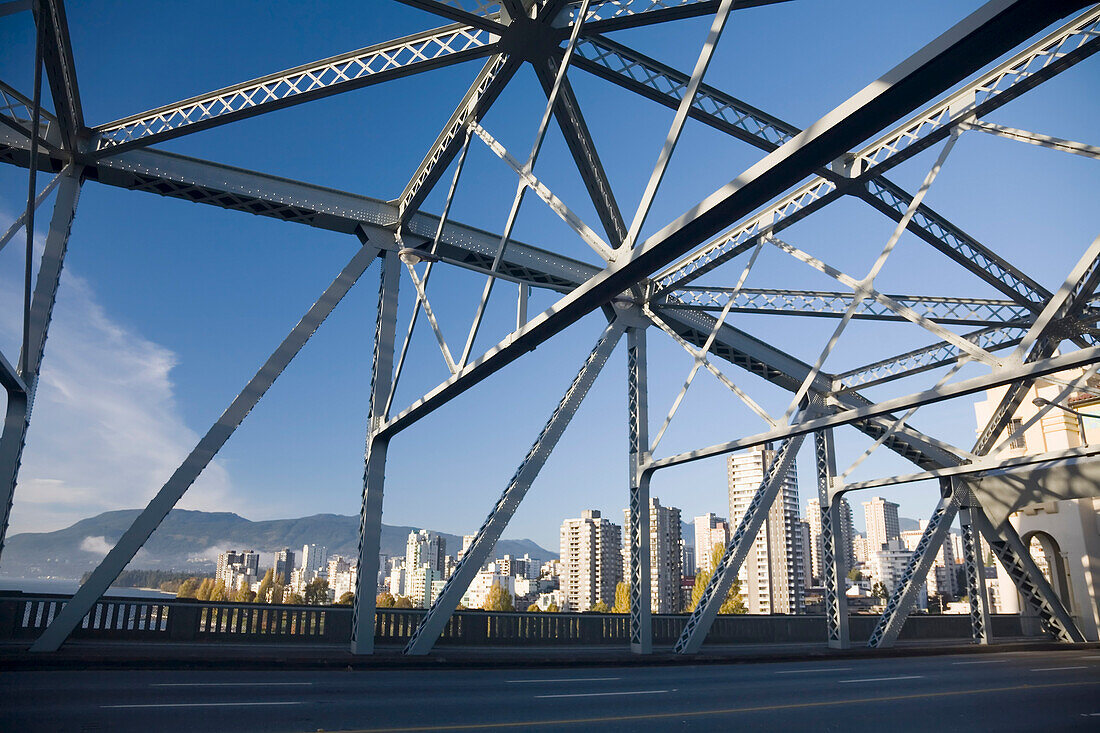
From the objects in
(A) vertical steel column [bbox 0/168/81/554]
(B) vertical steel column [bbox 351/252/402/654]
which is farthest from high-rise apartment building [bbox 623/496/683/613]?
(A) vertical steel column [bbox 0/168/81/554]

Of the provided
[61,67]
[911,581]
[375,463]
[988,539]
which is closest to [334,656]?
[375,463]

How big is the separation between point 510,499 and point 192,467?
22.4ft

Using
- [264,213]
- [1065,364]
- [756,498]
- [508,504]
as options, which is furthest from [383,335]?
[1065,364]

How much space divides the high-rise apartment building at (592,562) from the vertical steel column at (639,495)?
147m

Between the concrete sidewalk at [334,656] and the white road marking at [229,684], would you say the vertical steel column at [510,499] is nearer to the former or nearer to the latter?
the concrete sidewalk at [334,656]

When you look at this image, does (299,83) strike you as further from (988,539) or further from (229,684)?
(988,539)

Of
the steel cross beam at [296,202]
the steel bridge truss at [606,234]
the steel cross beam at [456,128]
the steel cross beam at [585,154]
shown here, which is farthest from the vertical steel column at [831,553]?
the steel cross beam at [456,128]

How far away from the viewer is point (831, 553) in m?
21.2

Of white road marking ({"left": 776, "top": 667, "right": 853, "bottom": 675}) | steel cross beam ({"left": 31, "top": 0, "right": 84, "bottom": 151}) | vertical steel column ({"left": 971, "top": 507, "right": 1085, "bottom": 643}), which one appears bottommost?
white road marking ({"left": 776, "top": 667, "right": 853, "bottom": 675})

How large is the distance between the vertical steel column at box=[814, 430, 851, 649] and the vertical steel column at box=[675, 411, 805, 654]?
6.16 feet

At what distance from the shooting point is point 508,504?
16.4 metres

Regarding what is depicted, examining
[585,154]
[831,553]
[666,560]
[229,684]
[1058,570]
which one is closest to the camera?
[229,684]

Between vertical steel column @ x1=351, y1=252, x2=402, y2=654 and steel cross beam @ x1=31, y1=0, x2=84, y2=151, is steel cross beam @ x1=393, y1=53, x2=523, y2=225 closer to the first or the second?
vertical steel column @ x1=351, y1=252, x2=402, y2=654

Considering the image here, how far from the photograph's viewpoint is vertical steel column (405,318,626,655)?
15133 millimetres
